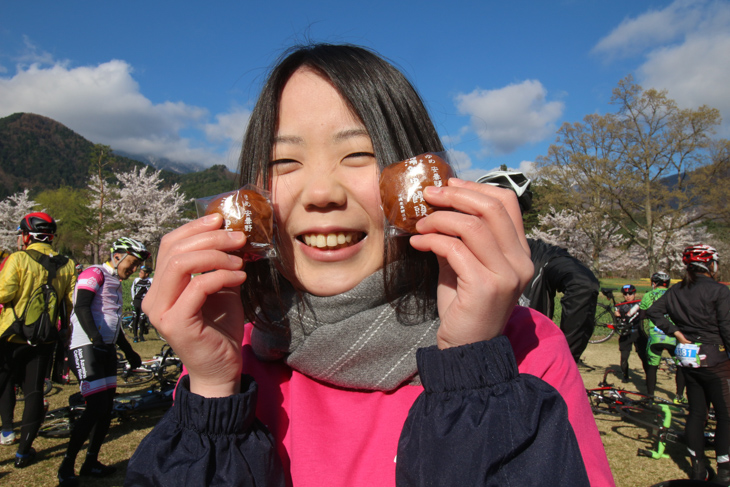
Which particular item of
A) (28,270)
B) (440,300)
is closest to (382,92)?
(440,300)

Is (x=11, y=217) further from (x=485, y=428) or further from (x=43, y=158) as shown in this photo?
(x=43, y=158)

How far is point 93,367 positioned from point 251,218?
576 cm

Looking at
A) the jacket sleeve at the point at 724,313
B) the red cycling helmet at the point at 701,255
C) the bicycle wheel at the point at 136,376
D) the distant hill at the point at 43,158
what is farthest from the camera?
the distant hill at the point at 43,158

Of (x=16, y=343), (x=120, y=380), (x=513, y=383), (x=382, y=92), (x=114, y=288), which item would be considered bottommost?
(x=120, y=380)

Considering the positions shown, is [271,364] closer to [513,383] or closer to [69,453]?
[513,383]

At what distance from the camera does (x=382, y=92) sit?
4.90ft

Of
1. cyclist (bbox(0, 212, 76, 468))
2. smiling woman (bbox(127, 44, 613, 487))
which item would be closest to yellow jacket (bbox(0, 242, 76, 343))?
cyclist (bbox(0, 212, 76, 468))

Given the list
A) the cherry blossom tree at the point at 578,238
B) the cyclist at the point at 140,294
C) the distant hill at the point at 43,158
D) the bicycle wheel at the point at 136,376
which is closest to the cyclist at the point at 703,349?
the bicycle wheel at the point at 136,376

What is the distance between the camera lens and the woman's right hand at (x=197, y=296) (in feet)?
4.12

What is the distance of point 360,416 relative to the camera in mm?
1504

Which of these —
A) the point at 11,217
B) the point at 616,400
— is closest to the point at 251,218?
the point at 616,400

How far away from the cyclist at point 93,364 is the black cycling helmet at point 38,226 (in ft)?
3.61

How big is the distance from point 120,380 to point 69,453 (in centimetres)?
524

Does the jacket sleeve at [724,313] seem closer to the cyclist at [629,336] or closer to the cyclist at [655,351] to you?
the cyclist at [655,351]
